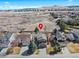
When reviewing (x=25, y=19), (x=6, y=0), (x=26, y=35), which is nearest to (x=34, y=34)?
(x=26, y=35)

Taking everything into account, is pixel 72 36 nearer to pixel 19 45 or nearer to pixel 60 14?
pixel 60 14

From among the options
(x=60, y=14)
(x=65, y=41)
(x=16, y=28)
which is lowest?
(x=65, y=41)

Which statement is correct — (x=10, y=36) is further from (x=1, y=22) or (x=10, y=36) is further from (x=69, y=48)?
(x=69, y=48)

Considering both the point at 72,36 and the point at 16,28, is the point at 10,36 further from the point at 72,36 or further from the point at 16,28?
the point at 72,36

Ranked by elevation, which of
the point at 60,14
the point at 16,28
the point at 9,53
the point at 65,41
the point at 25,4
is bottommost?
the point at 9,53

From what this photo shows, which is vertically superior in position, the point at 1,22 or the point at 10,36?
the point at 1,22

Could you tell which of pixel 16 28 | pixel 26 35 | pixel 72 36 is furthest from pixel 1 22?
pixel 72 36

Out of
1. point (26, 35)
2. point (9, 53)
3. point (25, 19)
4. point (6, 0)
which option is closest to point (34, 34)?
point (26, 35)

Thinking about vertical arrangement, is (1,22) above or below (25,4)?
below
